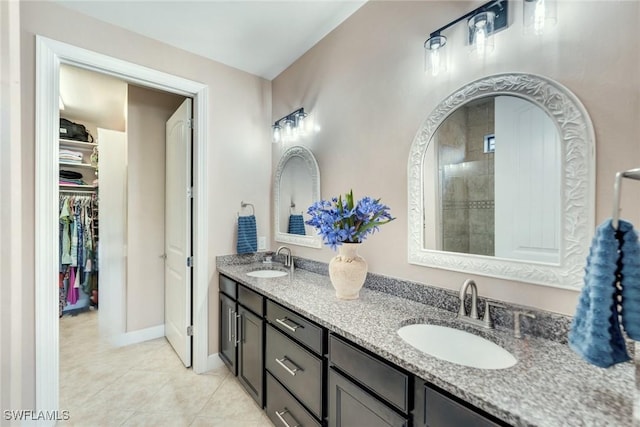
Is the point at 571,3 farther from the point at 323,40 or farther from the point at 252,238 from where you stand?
the point at 252,238

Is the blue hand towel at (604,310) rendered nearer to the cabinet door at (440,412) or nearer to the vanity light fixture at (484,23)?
the cabinet door at (440,412)

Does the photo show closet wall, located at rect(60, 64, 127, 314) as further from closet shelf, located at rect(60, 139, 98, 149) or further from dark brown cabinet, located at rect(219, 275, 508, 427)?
dark brown cabinet, located at rect(219, 275, 508, 427)

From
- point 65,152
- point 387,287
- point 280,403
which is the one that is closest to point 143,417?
point 280,403

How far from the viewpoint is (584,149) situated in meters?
0.97

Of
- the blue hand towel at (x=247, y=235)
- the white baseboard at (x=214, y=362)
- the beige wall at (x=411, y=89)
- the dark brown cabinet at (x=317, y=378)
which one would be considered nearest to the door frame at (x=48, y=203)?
the white baseboard at (x=214, y=362)

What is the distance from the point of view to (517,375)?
2.61ft

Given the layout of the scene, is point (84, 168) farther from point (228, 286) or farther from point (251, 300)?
point (251, 300)

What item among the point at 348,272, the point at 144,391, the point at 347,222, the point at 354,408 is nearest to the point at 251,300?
the point at 348,272

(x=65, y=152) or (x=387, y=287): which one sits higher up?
(x=65, y=152)

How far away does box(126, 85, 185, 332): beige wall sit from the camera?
2.79m

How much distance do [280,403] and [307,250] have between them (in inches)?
40.0

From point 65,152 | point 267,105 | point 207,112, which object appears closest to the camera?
point 207,112

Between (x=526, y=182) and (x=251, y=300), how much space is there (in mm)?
1596

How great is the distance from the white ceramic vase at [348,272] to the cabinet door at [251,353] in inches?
22.3
